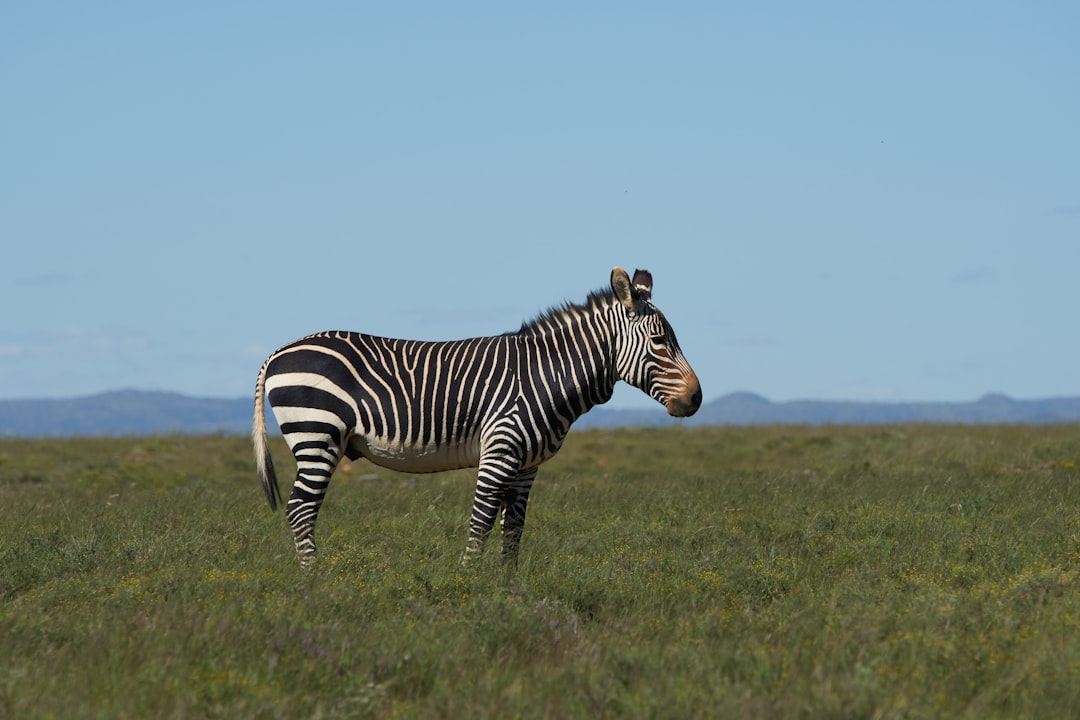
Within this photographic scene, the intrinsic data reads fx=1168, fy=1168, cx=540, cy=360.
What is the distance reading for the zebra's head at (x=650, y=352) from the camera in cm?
1084

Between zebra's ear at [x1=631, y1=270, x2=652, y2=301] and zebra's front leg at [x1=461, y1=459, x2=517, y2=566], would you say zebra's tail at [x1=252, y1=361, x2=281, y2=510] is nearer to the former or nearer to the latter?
zebra's front leg at [x1=461, y1=459, x2=517, y2=566]

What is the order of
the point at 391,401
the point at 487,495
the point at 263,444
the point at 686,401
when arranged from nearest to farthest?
1. the point at 487,495
2. the point at 686,401
3. the point at 391,401
4. the point at 263,444

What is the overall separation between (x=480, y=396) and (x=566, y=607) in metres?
3.02

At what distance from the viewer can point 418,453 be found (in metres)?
11.1

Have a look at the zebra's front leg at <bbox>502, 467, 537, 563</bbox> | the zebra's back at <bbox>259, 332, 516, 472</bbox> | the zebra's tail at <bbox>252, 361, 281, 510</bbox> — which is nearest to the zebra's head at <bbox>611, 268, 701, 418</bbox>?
the zebra's back at <bbox>259, 332, 516, 472</bbox>

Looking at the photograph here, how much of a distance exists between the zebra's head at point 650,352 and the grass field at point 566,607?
149 centimetres

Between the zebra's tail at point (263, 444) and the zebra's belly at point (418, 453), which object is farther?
the zebra's tail at point (263, 444)

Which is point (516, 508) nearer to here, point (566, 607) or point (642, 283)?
point (642, 283)

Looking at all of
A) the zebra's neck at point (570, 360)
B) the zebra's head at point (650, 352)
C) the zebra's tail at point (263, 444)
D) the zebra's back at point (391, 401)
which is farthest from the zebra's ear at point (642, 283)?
the zebra's tail at point (263, 444)

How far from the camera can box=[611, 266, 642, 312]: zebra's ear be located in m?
10.8

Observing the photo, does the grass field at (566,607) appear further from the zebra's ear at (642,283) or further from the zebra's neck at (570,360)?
the zebra's ear at (642,283)

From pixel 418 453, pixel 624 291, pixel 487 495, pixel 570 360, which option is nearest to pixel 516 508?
pixel 487 495

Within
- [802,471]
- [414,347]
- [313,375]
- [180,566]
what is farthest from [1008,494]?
[180,566]

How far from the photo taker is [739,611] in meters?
8.65
